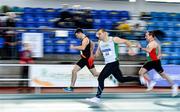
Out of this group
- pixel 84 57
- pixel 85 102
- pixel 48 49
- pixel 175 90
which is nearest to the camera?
pixel 85 102

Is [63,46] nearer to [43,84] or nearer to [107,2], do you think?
[43,84]

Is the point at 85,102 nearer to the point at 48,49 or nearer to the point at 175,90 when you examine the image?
the point at 175,90

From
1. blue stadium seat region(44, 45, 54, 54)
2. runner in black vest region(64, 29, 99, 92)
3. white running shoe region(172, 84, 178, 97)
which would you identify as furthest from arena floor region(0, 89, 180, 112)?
blue stadium seat region(44, 45, 54, 54)

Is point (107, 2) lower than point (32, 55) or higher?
higher

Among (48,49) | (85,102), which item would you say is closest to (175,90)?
(85,102)

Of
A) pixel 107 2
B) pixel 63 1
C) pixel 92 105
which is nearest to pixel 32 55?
pixel 92 105

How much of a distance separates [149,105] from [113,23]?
6429mm

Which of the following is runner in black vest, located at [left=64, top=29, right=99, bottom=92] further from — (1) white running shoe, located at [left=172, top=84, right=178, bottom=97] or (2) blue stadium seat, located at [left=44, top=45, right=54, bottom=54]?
(2) blue stadium seat, located at [left=44, top=45, right=54, bottom=54]

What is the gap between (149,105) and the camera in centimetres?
845

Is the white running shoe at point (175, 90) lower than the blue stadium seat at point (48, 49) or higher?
lower

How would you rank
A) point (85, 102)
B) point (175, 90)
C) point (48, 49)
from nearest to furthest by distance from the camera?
point (85, 102) → point (175, 90) → point (48, 49)

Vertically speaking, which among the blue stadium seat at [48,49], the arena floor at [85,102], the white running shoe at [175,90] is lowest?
the arena floor at [85,102]

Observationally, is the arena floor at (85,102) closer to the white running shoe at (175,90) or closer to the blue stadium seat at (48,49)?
the white running shoe at (175,90)

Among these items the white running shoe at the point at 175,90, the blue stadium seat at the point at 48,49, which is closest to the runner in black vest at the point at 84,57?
the white running shoe at the point at 175,90
